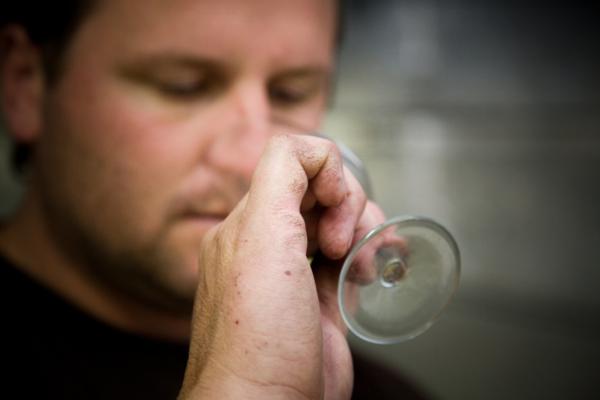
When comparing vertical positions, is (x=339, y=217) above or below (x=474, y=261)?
above

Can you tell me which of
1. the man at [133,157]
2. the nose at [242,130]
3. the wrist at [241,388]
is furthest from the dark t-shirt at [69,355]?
the wrist at [241,388]

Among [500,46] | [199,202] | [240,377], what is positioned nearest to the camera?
[240,377]

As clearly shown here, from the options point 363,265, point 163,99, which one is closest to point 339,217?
point 363,265

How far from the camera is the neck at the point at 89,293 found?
1.09 metres

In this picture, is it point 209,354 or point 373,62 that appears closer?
point 209,354

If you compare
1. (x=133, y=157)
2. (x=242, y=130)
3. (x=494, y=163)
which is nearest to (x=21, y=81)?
(x=133, y=157)

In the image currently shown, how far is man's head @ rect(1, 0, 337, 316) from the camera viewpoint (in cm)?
93

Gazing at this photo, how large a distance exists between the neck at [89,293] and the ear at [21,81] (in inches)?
7.3

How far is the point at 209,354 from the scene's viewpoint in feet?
1.68

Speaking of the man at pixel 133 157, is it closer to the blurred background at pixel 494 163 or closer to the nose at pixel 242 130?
the nose at pixel 242 130

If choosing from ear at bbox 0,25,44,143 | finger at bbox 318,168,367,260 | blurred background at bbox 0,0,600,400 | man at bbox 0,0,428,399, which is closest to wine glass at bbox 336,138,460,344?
finger at bbox 318,168,367,260

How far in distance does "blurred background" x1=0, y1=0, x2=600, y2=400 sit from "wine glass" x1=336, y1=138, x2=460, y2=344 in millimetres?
1477

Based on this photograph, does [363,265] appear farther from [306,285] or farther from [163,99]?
[163,99]

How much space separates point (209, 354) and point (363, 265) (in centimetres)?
18
